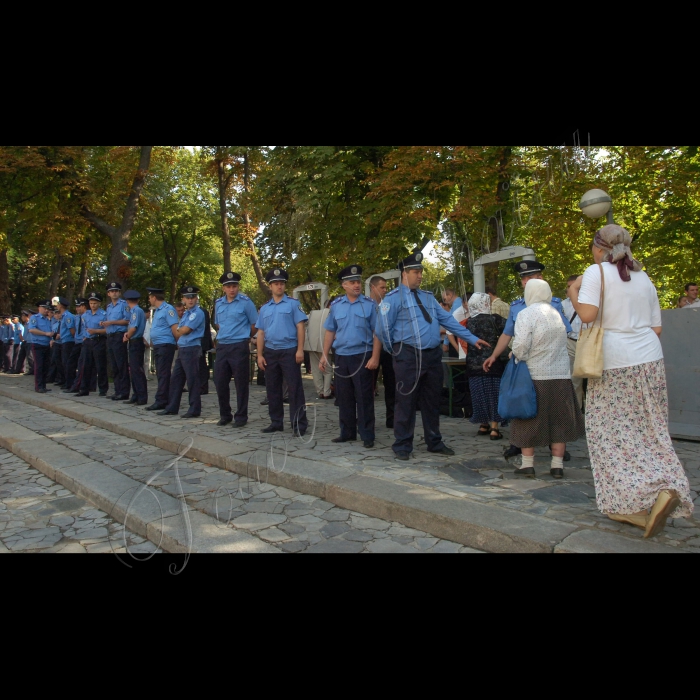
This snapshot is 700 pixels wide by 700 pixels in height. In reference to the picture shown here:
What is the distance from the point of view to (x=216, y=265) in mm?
35938

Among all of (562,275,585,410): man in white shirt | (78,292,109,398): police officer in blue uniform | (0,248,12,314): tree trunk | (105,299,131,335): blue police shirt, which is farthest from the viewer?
(0,248,12,314): tree trunk

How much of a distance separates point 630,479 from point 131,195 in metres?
A: 17.0

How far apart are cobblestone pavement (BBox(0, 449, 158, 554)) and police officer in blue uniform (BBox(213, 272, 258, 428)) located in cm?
269

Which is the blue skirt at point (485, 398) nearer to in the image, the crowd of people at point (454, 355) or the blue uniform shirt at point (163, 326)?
the crowd of people at point (454, 355)

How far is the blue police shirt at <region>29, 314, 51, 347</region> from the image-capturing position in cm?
1446

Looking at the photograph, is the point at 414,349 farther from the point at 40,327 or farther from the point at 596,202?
the point at 40,327

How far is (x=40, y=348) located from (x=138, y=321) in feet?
17.7

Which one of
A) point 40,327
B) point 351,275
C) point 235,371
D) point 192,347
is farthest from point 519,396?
point 40,327

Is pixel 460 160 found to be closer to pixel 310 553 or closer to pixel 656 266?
pixel 656 266

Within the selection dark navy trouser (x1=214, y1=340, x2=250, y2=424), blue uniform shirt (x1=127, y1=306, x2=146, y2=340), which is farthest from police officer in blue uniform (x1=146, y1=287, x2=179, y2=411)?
dark navy trouser (x1=214, y1=340, x2=250, y2=424)

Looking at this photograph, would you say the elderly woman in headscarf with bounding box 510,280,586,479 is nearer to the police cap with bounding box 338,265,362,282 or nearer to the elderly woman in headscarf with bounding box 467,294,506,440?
the elderly woman in headscarf with bounding box 467,294,506,440

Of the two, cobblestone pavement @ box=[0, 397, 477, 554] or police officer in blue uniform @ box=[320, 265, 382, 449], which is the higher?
police officer in blue uniform @ box=[320, 265, 382, 449]

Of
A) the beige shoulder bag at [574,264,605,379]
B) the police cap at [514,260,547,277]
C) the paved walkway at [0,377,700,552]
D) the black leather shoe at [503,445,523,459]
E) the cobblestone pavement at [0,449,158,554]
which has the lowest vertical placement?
the cobblestone pavement at [0,449,158,554]
